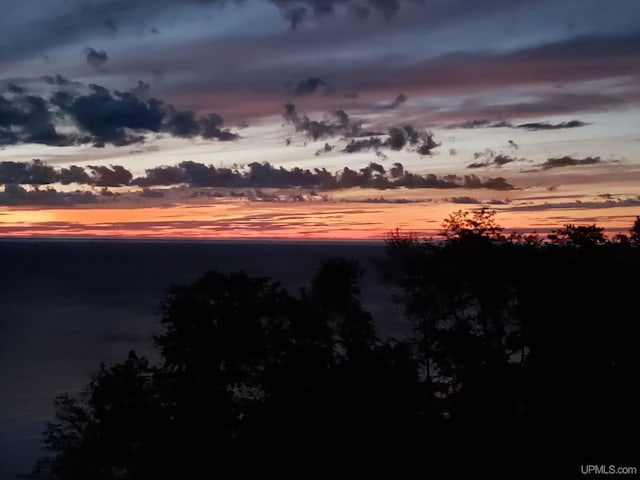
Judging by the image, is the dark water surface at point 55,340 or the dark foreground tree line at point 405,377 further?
the dark water surface at point 55,340

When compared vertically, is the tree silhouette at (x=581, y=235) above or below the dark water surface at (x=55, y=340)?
above

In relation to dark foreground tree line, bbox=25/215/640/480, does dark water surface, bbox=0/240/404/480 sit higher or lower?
lower

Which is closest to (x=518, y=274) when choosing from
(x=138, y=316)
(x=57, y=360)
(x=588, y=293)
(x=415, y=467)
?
(x=588, y=293)

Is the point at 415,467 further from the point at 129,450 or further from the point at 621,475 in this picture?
the point at 129,450

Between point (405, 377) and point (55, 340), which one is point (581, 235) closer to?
point (405, 377)

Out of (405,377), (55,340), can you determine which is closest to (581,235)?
(405,377)

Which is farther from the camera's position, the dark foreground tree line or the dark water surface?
the dark water surface

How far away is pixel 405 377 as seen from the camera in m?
23.5

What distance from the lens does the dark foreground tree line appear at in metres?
20.9

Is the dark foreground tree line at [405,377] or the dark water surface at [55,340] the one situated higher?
the dark foreground tree line at [405,377]

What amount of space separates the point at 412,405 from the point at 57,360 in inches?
3390

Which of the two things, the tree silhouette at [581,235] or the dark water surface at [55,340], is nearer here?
the tree silhouette at [581,235]

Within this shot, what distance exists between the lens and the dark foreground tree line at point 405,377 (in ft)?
68.5

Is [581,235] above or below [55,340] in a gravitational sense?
above
